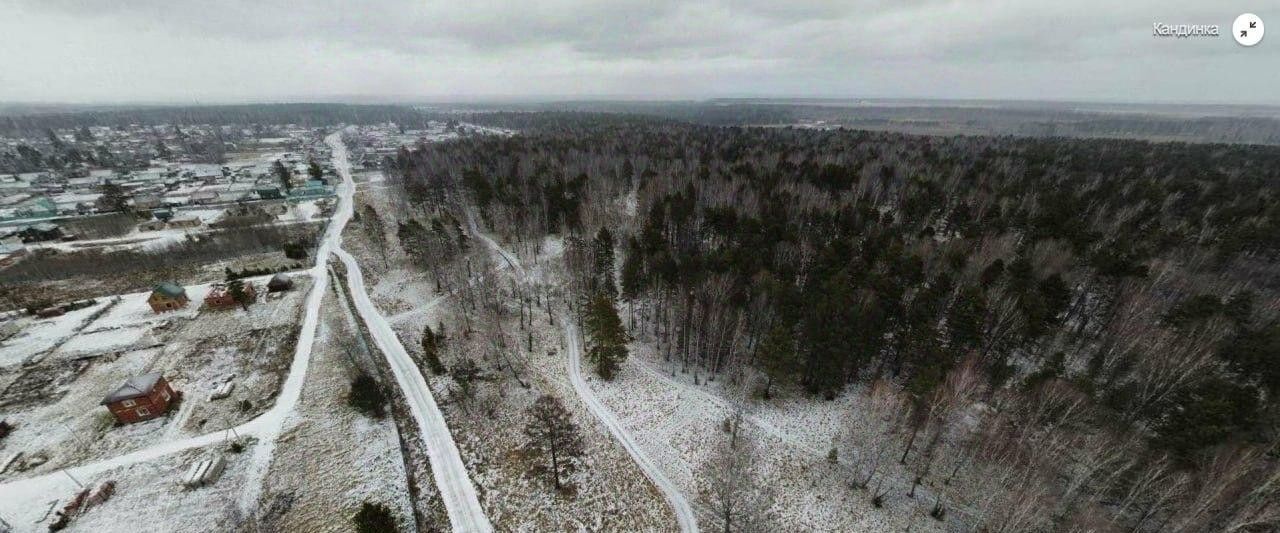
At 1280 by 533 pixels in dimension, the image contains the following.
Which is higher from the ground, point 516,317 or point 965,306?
point 965,306

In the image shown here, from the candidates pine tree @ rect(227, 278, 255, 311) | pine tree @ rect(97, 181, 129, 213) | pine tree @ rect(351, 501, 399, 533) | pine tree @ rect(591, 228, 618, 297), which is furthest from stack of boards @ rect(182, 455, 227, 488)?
pine tree @ rect(97, 181, 129, 213)

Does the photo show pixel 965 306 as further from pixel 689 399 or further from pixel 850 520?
pixel 689 399

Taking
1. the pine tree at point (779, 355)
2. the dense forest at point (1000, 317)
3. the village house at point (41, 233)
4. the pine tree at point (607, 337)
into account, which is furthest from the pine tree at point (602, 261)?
the village house at point (41, 233)

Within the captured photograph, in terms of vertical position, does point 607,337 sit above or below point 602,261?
below

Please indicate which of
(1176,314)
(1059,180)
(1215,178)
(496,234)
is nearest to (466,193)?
(496,234)

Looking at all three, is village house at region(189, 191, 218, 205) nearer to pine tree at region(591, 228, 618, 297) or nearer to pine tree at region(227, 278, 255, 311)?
pine tree at region(227, 278, 255, 311)

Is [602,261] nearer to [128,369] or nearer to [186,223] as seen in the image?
[128,369]

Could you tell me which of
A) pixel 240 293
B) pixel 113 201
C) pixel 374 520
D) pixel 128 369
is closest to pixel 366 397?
pixel 374 520
